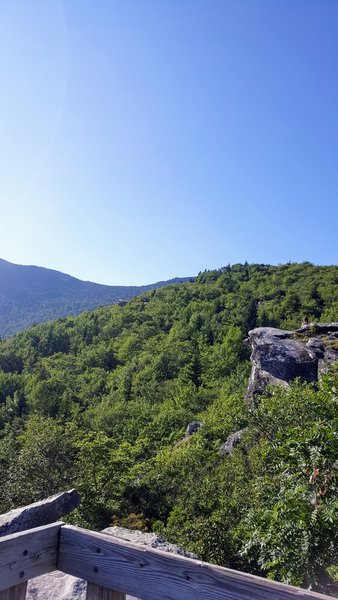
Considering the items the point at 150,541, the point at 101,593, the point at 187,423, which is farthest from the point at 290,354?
the point at 101,593

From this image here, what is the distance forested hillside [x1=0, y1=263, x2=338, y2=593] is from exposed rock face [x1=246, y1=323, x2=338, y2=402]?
3.83 m

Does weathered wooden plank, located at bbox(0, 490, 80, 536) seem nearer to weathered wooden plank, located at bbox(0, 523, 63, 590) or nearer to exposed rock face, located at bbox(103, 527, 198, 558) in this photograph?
weathered wooden plank, located at bbox(0, 523, 63, 590)

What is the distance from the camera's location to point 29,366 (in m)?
84.8

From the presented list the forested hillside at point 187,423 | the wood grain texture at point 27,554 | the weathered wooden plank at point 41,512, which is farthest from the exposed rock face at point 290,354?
the wood grain texture at point 27,554

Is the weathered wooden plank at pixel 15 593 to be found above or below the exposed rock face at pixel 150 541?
above

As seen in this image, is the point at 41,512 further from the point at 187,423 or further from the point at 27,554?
the point at 187,423

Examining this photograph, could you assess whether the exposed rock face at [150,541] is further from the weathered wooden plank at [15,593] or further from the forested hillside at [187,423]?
the weathered wooden plank at [15,593]

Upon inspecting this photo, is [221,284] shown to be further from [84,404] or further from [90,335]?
[84,404]

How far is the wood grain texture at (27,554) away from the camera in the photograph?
2014 millimetres

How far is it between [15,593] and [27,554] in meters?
0.19

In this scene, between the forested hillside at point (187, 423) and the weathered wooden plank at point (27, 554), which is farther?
the forested hillside at point (187, 423)

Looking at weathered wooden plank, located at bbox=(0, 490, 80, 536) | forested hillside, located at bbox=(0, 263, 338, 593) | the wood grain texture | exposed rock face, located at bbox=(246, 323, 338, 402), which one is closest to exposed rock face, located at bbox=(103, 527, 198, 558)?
forested hillside, located at bbox=(0, 263, 338, 593)

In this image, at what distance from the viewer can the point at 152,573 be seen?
194cm

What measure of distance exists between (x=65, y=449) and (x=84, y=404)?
46.4m
